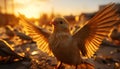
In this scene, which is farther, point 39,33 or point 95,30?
point 39,33

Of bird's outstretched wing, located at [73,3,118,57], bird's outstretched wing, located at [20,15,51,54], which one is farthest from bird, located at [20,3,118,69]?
bird's outstretched wing, located at [20,15,51,54]

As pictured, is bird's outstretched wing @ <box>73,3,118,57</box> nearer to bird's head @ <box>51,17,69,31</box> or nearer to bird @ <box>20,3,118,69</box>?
bird @ <box>20,3,118,69</box>

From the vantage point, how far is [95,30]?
5.19 meters

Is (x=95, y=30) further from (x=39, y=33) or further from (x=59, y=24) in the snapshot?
(x=39, y=33)

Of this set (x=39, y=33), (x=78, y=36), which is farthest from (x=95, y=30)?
(x=39, y=33)

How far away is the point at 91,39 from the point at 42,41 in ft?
4.44

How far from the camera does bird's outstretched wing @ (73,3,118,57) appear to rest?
4801 millimetres

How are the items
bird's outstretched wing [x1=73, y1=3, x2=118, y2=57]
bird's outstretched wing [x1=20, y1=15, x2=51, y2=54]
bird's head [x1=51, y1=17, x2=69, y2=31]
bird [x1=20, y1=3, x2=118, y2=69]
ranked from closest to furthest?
1. bird's outstretched wing [x1=73, y1=3, x2=118, y2=57]
2. bird [x1=20, y1=3, x2=118, y2=69]
3. bird's head [x1=51, y1=17, x2=69, y2=31]
4. bird's outstretched wing [x1=20, y1=15, x2=51, y2=54]

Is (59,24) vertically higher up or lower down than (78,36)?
higher up

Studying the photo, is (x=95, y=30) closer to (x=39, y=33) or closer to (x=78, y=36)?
(x=78, y=36)

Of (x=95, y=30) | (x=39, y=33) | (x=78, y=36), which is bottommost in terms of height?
(x=39, y=33)

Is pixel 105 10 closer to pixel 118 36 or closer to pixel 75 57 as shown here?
pixel 75 57

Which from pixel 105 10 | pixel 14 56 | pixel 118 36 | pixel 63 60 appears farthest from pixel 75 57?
pixel 118 36

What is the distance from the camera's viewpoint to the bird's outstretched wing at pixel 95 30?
15.8 feet
